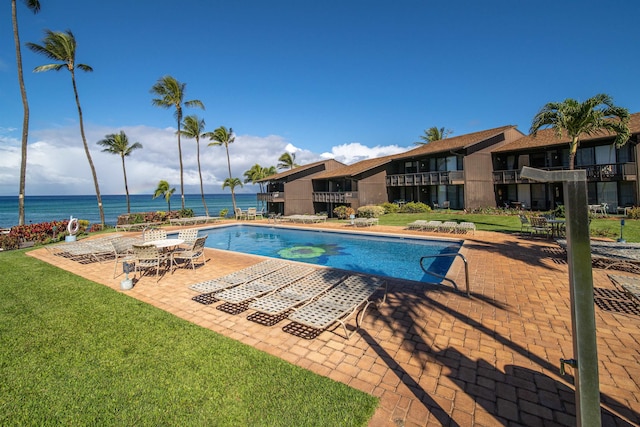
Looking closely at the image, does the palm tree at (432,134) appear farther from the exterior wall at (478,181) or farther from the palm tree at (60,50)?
the palm tree at (60,50)

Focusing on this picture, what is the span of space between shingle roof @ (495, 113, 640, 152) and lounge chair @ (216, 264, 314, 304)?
72.4 ft

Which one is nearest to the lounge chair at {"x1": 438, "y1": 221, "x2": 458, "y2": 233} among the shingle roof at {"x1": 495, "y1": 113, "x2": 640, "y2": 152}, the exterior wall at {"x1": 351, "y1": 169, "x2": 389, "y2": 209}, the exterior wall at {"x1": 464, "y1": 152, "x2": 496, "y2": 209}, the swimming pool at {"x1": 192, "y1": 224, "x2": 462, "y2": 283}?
the swimming pool at {"x1": 192, "y1": 224, "x2": 462, "y2": 283}

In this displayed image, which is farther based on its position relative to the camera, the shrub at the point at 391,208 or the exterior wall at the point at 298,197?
the exterior wall at the point at 298,197

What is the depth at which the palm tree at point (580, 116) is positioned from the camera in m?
11.7

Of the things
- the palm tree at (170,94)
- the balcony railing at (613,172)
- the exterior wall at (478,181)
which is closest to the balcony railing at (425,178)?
the exterior wall at (478,181)

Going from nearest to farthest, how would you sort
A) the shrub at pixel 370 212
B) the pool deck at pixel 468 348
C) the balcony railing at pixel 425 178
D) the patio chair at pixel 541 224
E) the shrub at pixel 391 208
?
the pool deck at pixel 468 348 → the patio chair at pixel 541 224 → the shrub at pixel 370 212 → the balcony railing at pixel 425 178 → the shrub at pixel 391 208

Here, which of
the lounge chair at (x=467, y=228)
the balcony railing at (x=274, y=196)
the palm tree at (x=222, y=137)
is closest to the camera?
the lounge chair at (x=467, y=228)

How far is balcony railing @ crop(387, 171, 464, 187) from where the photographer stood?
927 inches

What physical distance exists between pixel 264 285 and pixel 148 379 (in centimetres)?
302

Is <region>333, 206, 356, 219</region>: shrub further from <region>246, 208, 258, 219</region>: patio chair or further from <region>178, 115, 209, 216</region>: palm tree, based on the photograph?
<region>178, 115, 209, 216</region>: palm tree

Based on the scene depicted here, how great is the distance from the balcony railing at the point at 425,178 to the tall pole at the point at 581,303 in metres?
23.9

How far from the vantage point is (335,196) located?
88.6 feet

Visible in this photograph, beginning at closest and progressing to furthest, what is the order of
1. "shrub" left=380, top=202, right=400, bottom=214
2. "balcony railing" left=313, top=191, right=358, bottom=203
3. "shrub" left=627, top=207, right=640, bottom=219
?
"shrub" left=627, top=207, right=640, bottom=219
"shrub" left=380, top=202, right=400, bottom=214
"balcony railing" left=313, top=191, right=358, bottom=203

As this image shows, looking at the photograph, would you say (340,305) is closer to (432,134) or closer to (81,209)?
(432,134)
